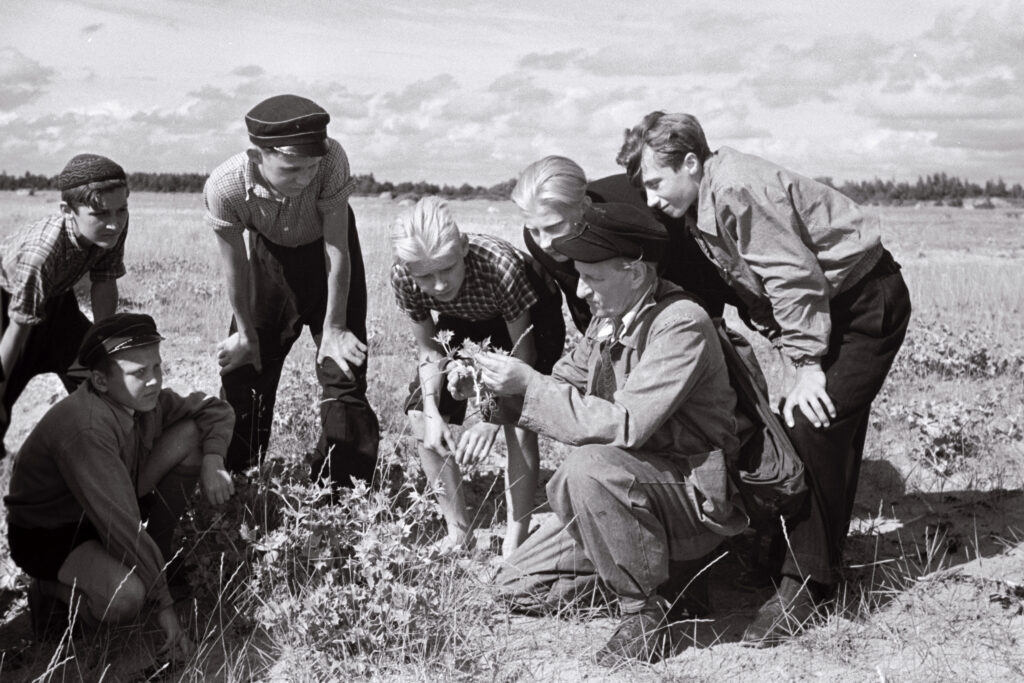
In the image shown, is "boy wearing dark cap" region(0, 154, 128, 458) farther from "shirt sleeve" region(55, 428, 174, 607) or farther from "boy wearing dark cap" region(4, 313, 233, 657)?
"shirt sleeve" region(55, 428, 174, 607)

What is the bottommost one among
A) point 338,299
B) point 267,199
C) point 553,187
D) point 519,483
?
point 519,483

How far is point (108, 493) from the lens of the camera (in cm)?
348

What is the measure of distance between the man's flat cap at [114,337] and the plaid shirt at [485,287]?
953 mm

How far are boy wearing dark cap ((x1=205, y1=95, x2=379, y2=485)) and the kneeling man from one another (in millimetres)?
1184

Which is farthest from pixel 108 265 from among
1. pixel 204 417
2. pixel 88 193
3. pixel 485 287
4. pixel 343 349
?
pixel 485 287

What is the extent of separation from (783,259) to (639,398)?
707mm

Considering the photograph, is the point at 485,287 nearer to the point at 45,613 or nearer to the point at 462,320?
the point at 462,320

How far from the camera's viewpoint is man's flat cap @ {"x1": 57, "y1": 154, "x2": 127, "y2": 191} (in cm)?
402

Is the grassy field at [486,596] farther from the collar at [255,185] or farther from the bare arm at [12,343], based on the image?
the collar at [255,185]

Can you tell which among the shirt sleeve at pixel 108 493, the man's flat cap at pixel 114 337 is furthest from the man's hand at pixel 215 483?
the man's flat cap at pixel 114 337

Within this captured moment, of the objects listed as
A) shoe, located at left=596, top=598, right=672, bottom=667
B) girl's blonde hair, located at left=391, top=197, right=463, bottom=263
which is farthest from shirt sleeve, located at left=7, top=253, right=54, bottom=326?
shoe, located at left=596, top=598, right=672, bottom=667

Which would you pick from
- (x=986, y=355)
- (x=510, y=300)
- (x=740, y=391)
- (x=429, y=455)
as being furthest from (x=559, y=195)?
(x=986, y=355)

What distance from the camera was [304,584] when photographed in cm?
368

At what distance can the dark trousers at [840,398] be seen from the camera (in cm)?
362
